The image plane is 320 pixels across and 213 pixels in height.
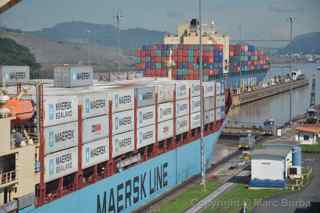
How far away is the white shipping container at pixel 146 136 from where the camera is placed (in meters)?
28.9

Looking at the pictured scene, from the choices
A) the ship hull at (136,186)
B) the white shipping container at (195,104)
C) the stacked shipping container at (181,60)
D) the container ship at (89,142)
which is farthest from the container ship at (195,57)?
the container ship at (89,142)

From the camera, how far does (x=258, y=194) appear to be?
1125 inches

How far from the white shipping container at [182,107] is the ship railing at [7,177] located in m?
16.2

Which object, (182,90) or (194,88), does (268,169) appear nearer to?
(182,90)

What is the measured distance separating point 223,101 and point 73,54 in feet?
371

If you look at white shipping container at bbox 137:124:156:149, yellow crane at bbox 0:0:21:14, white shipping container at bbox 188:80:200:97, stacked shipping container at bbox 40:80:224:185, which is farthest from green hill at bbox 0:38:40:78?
yellow crane at bbox 0:0:21:14

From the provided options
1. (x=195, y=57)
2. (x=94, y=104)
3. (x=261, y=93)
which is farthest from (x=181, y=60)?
(x=94, y=104)

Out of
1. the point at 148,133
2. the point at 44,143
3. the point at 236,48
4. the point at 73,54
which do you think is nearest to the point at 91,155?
the point at 44,143

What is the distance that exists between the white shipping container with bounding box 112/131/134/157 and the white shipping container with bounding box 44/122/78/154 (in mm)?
3662

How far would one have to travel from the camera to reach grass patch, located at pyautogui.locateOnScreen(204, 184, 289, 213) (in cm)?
2576

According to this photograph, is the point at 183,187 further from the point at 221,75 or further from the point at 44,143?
the point at 221,75

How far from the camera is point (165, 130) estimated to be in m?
32.3

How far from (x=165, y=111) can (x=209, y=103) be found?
350 inches

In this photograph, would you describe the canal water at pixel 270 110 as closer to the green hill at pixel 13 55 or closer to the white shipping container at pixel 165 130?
the green hill at pixel 13 55
